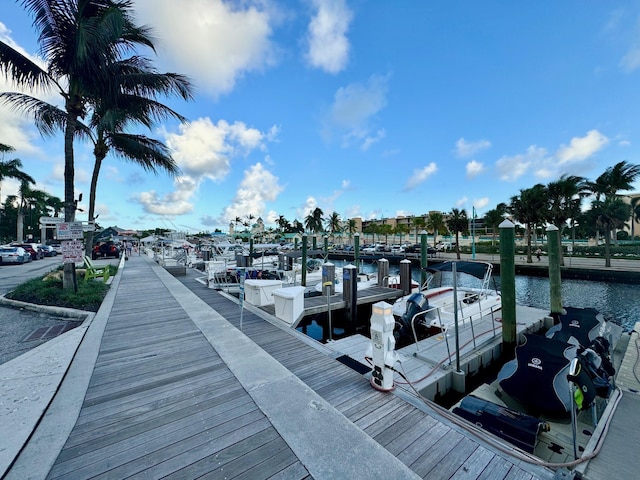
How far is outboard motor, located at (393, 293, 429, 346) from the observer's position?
29.6 ft

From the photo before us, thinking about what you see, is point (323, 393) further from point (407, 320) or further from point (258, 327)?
point (407, 320)

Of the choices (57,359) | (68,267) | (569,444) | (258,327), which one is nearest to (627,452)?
(569,444)

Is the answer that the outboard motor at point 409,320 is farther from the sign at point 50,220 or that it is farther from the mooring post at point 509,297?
the sign at point 50,220

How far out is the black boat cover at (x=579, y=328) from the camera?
22.6 feet

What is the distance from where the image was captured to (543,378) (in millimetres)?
4941

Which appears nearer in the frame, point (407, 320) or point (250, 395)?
point (250, 395)

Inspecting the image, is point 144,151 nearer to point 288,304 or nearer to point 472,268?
point 288,304

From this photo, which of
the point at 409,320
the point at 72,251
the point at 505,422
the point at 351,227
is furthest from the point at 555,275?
the point at 351,227

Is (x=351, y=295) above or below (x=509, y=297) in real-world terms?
below

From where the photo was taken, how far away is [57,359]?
14.6ft

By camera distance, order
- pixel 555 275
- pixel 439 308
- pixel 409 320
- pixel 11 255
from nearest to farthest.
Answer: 1. pixel 439 308
2. pixel 409 320
3. pixel 555 275
4. pixel 11 255

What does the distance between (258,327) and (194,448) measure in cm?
399

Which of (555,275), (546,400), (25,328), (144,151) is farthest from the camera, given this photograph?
(144,151)

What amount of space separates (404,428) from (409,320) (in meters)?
6.38
